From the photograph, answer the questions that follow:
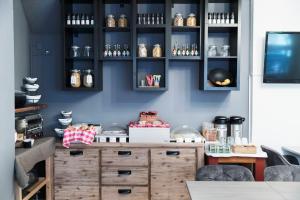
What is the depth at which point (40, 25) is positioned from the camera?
12.3 ft

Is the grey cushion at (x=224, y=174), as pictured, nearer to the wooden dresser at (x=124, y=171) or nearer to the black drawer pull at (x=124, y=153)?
the wooden dresser at (x=124, y=171)

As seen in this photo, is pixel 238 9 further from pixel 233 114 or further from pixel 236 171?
pixel 236 171

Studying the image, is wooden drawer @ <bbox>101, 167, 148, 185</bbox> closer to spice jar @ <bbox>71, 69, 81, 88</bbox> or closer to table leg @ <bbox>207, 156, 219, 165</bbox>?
table leg @ <bbox>207, 156, 219, 165</bbox>

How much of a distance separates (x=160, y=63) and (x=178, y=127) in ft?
2.52

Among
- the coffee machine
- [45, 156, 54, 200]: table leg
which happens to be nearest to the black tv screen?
the coffee machine

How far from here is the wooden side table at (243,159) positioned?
322cm

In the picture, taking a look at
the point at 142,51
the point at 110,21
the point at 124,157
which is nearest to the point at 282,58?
the point at 142,51

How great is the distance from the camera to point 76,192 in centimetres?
333

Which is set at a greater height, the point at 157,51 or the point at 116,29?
the point at 116,29

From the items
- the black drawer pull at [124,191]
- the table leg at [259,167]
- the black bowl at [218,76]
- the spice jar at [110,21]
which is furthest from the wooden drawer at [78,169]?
the table leg at [259,167]

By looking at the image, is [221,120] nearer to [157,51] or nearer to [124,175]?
[157,51]

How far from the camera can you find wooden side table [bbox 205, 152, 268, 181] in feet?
10.6

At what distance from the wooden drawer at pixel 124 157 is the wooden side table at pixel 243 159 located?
0.66 m

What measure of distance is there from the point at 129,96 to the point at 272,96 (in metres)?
1.66
